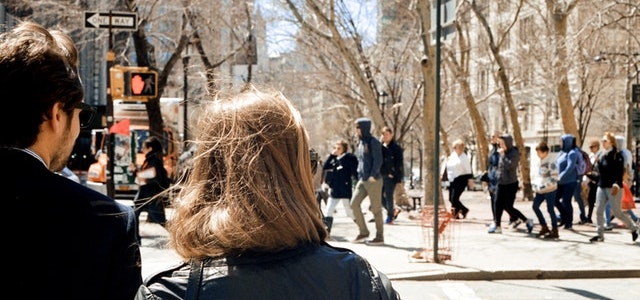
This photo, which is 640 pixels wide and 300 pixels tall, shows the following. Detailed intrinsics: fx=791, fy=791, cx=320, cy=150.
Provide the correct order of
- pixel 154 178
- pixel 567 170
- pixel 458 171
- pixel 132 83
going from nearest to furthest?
pixel 154 178 < pixel 567 170 < pixel 132 83 < pixel 458 171

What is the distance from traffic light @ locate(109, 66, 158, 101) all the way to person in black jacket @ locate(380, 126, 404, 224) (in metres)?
4.80

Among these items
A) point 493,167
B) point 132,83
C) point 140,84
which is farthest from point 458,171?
point 132,83

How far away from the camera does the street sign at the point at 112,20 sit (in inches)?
539

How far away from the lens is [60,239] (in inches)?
77.9

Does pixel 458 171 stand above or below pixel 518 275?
above

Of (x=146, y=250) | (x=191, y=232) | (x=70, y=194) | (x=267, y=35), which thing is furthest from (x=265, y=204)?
(x=267, y=35)

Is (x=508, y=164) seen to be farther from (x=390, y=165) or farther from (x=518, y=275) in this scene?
(x=518, y=275)

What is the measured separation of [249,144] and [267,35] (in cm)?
2376

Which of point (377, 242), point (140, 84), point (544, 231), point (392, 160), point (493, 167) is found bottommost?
point (377, 242)

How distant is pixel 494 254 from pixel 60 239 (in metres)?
10.2

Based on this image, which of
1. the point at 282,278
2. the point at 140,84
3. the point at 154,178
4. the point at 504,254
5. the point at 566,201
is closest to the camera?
the point at 282,278

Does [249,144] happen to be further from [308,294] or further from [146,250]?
[146,250]

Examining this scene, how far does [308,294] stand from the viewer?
1808 mm

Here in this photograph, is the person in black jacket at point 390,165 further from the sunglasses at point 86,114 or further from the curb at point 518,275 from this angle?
the sunglasses at point 86,114
